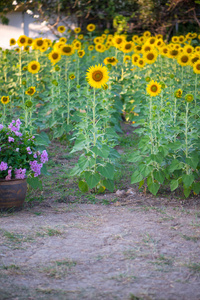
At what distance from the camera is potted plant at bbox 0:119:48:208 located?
409cm

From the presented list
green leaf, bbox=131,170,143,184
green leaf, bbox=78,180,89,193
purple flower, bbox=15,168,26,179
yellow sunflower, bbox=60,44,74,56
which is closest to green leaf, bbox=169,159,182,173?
green leaf, bbox=131,170,143,184

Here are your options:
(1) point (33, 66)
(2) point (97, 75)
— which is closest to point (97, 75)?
(2) point (97, 75)

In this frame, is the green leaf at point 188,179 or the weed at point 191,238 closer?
the weed at point 191,238

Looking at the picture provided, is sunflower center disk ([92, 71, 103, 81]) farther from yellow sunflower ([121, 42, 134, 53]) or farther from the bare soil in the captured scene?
yellow sunflower ([121, 42, 134, 53])

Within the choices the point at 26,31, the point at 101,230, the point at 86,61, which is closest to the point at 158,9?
the point at 26,31

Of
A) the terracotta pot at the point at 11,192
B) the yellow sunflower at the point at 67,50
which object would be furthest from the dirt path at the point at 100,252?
the yellow sunflower at the point at 67,50

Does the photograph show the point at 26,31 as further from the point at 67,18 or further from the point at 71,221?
the point at 71,221

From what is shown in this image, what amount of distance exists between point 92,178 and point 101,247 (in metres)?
1.25

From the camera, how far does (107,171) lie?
4492 mm

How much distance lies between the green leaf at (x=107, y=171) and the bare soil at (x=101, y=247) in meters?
0.26

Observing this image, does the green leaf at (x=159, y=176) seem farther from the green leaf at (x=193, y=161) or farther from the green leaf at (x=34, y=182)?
the green leaf at (x=34, y=182)

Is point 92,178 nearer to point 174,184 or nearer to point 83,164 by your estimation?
point 83,164

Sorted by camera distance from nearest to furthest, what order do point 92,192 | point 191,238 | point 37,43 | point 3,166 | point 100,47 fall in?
point 191,238 → point 3,166 → point 92,192 → point 37,43 → point 100,47

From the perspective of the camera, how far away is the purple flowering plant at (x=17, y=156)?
415 cm
